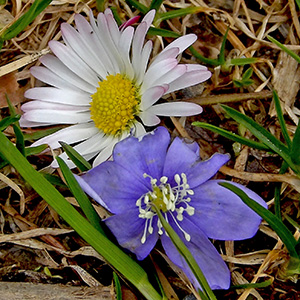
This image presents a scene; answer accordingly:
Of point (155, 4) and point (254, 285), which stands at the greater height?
point (155, 4)

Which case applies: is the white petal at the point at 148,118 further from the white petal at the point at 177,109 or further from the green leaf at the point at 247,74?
the green leaf at the point at 247,74

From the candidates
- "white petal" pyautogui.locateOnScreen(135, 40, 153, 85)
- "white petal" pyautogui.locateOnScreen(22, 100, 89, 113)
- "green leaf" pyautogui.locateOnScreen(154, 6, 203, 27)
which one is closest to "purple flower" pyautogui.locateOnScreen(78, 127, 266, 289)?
"white petal" pyautogui.locateOnScreen(135, 40, 153, 85)

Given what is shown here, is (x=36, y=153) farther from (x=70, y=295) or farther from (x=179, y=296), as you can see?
(x=179, y=296)

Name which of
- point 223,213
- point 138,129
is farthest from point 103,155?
point 223,213

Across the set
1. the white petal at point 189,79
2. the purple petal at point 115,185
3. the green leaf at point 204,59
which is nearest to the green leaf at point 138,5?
the green leaf at point 204,59

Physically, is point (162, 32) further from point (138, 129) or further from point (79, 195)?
point (79, 195)

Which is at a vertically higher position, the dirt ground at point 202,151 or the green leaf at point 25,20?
the green leaf at point 25,20
